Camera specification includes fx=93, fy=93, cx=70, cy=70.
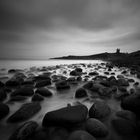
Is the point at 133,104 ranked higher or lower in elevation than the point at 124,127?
higher

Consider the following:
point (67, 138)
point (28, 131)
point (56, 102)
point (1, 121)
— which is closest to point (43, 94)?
point (56, 102)

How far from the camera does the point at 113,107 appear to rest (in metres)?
1.85

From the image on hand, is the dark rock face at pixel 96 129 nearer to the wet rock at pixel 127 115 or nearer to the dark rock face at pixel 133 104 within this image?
the wet rock at pixel 127 115

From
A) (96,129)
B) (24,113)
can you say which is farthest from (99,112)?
(24,113)

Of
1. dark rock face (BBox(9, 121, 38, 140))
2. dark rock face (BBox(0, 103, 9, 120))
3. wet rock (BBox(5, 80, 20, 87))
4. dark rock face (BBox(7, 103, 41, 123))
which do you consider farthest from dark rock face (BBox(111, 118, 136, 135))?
wet rock (BBox(5, 80, 20, 87))

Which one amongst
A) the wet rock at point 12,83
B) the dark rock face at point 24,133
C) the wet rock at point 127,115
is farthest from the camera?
the wet rock at point 12,83

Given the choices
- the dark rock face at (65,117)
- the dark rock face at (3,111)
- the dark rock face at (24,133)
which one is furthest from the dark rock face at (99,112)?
the dark rock face at (3,111)

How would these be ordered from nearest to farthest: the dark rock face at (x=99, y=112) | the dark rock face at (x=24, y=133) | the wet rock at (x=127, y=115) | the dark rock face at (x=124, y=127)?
the dark rock face at (x=24, y=133) → the dark rock face at (x=124, y=127) → the wet rock at (x=127, y=115) → the dark rock face at (x=99, y=112)

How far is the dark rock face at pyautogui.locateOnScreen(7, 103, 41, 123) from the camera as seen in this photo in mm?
1420

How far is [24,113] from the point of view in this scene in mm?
1500

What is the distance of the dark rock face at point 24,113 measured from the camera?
1.42 meters

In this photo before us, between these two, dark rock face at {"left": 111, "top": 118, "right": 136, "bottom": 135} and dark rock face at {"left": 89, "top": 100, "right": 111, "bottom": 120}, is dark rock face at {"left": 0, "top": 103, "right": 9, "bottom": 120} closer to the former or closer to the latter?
dark rock face at {"left": 89, "top": 100, "right": 111, "bottom": 120}

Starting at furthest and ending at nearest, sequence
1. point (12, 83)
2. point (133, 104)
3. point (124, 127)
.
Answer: point (12, 83), point (133, 104), point (124, 127)

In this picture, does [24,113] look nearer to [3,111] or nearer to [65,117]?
[3,111]
